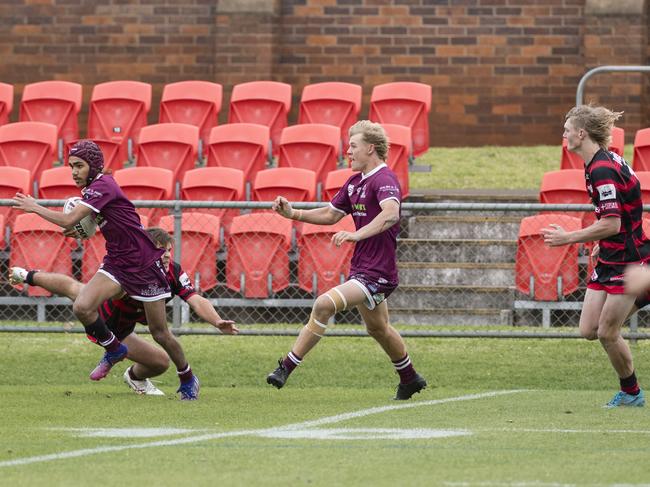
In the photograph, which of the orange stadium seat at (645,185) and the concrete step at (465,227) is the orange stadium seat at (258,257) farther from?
the orange stadium seat at (645,185)

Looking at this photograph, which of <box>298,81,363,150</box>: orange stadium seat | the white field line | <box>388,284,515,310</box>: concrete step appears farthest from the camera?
<box>298,81,363,150</box>: orange stadium seat

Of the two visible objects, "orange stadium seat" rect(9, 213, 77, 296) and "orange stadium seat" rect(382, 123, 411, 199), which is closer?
"orange stadium seat" rect(9, 213, 77, 296)

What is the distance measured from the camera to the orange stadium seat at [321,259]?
12797mm

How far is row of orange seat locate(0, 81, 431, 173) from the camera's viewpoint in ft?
56.1

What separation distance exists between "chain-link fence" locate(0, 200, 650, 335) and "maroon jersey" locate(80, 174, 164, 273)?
2.63 meters

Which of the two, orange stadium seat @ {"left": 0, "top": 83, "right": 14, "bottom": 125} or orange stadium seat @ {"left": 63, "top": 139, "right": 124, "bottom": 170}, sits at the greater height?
orange stadium seat @ {"left": 0, "top": 83, "right": 14, "bottom": 125}

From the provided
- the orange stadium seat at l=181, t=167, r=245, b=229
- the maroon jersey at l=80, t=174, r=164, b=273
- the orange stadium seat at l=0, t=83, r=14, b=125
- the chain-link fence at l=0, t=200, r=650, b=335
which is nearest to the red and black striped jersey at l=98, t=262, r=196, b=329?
the maroon jersey at l=80, t=174, r=164, b=273

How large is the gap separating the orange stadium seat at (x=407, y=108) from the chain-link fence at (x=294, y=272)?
104 inches

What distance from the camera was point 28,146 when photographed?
15.9 m

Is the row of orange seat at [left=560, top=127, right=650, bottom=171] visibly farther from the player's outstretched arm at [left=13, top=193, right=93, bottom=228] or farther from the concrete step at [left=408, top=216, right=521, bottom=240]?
the player's outstretched arm at [left=13, top=193, right=93, bottom=228]

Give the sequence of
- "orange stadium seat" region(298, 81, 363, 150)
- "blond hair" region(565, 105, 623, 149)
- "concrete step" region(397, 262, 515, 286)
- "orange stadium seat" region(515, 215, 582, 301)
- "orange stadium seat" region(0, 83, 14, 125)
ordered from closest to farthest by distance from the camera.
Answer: "blond hair" region(565, 105, 623, 149)
"orange stadium seat" region(515, 215, 582, 301)
"concrete step" region(397, 262, 515, 286)
"orange stadium seat" region(298, 81, 363, 150)
"orange stadium seat" region(0, 83, 14, 125)

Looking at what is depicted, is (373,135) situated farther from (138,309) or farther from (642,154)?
(642,154)

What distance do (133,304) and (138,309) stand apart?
7 centimetres

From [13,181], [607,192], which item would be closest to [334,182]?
[13,181]
